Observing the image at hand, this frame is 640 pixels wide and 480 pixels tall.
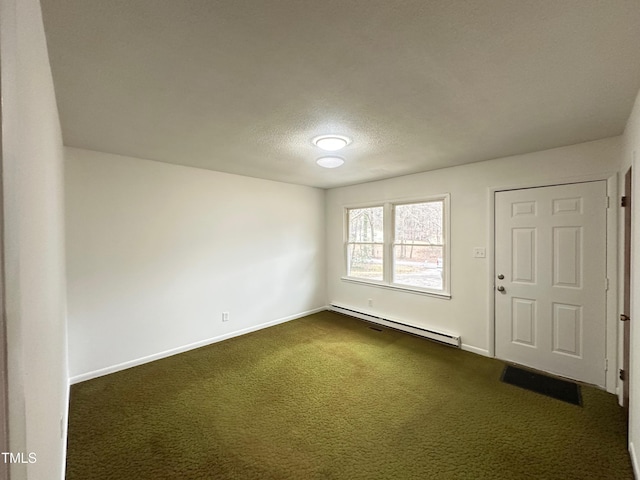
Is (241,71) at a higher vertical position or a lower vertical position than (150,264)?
higher

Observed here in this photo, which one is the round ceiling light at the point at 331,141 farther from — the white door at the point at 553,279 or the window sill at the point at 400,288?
the window sill at the point at 400,288

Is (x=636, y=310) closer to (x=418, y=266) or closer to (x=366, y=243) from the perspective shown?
(x=418, y=266)

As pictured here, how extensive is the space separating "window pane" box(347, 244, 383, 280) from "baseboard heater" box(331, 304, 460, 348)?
2.12 feet

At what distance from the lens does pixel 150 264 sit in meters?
3.35

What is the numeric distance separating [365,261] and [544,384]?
2808 millimetres

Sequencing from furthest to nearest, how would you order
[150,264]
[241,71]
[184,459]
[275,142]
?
[150,264]
[275,142]
[184,459]
[241,71]

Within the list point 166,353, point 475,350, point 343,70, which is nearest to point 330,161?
point 343,70

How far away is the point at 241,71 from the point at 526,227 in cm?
328

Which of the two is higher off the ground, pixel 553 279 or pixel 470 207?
pixel 470 207

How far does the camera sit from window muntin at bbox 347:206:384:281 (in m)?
4.73

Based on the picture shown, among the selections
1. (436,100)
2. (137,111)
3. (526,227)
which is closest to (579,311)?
(526,227)

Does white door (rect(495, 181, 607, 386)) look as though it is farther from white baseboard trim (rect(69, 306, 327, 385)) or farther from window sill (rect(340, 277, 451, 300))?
white baseboard trim (rect(69, 306, 327, 385))

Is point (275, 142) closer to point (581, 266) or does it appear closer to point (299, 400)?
point (299, 400)

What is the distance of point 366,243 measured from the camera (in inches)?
194
